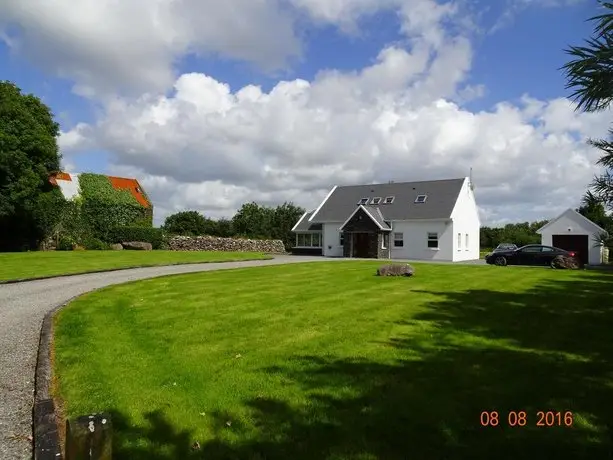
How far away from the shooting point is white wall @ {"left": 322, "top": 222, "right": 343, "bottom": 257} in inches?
1805

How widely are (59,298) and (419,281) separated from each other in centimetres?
1124

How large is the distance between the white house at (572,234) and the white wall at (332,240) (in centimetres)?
1798

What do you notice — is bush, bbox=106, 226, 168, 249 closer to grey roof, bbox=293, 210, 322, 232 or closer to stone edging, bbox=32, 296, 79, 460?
grey roof, bbox=293, 210, 322, 232

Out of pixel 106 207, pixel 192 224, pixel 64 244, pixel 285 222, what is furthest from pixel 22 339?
pixel 192 224

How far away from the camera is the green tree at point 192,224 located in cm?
6672

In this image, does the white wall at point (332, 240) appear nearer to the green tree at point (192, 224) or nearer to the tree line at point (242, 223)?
the tree line at point (242, 223)

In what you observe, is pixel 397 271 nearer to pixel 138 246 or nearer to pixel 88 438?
pixel 88 438

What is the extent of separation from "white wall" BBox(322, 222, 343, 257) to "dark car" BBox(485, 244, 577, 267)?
16878mm

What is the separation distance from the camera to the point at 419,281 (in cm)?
1648

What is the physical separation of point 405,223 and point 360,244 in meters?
4.35

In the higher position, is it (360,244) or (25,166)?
(25,166)

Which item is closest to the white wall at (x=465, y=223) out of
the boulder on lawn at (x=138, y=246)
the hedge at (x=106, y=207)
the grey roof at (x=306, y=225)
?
the grey roof at (x=306, y=225)

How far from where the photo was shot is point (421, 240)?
4103cm

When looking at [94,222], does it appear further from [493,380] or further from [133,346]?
[493,380]
